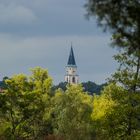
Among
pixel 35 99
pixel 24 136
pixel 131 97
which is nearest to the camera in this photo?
pixel 131 97

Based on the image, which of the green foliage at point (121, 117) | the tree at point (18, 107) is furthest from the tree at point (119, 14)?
the tree at point (18, 107)

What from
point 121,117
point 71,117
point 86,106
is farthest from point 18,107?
point 121,117

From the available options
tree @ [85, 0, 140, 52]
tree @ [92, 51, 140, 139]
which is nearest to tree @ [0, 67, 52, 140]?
tree @ [92, 51, 140, 139]

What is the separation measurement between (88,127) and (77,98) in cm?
1570

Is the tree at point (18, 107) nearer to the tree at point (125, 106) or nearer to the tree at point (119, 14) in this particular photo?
the tree at point (125, 106)

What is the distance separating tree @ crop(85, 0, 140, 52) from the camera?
9430 mm

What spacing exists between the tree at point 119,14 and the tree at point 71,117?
40.0 m

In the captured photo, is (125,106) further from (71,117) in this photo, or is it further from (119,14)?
(71,117)

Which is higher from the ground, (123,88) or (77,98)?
(77,98)

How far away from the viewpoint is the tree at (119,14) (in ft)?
30.9

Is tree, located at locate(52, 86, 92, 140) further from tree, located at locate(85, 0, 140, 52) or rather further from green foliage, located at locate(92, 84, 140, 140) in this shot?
tree, located at locate(85, 0, 140, 52)

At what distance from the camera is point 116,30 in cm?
977

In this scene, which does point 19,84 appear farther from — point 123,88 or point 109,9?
point 109,9

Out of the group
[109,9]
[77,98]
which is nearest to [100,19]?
[109,9]
